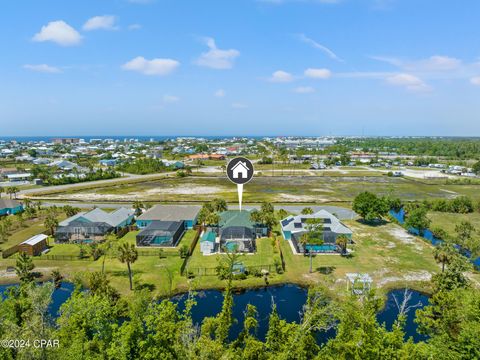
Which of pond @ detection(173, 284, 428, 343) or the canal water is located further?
the canal water

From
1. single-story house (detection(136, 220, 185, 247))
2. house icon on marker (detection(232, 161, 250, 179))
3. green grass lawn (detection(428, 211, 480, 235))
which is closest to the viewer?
house icon on marker (detection(232, 161, 250, 179))

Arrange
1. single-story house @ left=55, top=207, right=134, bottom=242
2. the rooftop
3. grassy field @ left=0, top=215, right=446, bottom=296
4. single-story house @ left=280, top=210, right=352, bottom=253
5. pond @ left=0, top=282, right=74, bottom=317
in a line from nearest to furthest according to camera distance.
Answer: pond @ left=0, top=282, right=74, bottom=317 < grassy field @ left=0, top=215, right=446, bottom=296 < single-story house @ left=280, top=210, right=352, bottom=253 < single-story house @ left=55, top=207, right=134, bottom=242 < the rooftop

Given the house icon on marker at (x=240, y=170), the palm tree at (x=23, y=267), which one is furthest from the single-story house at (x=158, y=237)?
the house icon on marker at (x=240, y=170)

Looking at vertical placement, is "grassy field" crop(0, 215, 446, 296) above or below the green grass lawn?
below

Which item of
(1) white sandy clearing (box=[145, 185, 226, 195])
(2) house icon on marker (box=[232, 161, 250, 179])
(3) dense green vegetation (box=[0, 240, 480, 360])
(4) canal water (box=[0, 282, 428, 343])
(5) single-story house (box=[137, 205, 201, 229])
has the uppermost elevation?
(2) house icon on marker (box=[232, 161, 250, 179])

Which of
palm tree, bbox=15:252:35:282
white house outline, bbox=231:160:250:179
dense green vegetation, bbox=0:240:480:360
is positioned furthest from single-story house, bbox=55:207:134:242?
white house outline, bbox=231:160:250:179

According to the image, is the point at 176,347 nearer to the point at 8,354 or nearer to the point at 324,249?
the point at 8,354

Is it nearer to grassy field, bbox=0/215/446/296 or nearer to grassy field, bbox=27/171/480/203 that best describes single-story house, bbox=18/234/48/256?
grassy field, bbox=0/215/446/296
